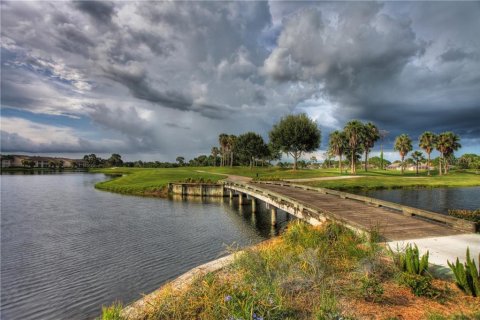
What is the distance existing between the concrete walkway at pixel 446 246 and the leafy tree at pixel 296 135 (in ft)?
184

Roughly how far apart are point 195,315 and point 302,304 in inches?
93.9

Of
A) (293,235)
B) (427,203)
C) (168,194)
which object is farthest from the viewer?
(168,194)

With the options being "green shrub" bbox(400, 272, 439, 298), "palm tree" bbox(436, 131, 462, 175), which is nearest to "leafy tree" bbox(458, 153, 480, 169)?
"palm tree" bbox(436, 131, 462, 175)

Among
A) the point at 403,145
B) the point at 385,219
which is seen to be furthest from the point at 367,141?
the point at 385,219

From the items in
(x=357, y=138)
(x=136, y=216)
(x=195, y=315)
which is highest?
(x=357, y=138)

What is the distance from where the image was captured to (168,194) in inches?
1781

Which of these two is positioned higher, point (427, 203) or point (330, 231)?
point (330, 231)

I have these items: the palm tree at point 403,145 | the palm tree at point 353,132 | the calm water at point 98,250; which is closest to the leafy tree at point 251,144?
the palm tree at point 353,132

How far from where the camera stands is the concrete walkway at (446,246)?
7.94 m

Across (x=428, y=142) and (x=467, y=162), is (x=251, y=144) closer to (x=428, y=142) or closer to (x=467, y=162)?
(x=428, y=142)

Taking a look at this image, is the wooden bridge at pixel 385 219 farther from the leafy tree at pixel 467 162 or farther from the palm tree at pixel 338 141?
the leafy tree at pixel 467 162

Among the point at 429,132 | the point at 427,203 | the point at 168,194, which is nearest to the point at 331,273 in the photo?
the point at 427,203

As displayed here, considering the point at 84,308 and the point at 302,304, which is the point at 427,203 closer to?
the point at 302,304

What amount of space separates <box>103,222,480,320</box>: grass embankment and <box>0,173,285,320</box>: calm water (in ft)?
10.0
